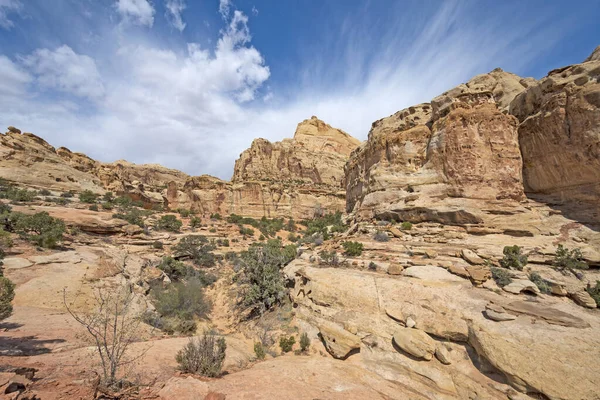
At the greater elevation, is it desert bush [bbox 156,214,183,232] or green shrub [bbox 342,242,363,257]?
desert bush [bbox 156,214,183,232]

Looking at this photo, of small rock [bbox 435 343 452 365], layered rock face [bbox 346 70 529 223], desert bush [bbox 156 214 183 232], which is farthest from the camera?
desert bush [bbox 156 214 183 232]

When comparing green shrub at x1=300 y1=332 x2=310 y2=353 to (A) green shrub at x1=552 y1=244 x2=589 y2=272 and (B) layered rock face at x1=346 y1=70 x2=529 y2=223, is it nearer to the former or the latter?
(A) green shrub at x1=552 y1=244 x2=589 y2=272

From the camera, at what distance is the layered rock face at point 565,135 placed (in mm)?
10516

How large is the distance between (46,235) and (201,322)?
31.7 feet

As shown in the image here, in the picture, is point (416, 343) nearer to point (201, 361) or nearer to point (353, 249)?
point (201, 361)

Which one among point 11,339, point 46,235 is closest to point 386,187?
point 11,339

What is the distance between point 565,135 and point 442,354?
1281 centimetres

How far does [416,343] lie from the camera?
6066mm

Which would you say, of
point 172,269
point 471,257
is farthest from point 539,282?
point 172,269

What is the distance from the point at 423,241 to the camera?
469 inches

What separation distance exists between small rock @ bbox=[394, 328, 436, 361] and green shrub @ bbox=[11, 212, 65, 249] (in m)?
16.1

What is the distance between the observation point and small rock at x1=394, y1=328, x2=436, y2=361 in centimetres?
593

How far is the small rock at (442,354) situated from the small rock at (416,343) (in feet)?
0.33

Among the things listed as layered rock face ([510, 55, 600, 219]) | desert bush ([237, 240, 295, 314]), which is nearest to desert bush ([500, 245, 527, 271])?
layered rock face ([510, 55, 600, 219])
